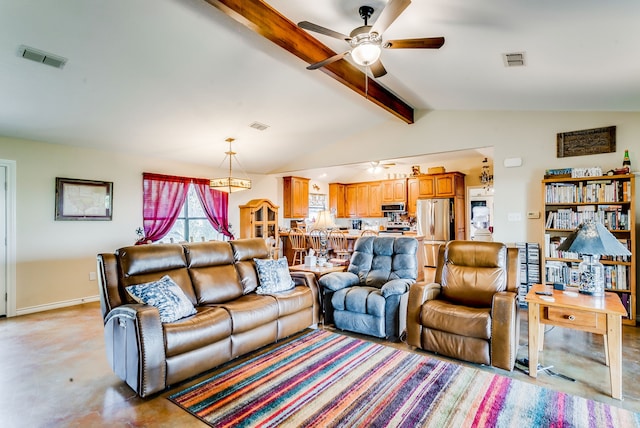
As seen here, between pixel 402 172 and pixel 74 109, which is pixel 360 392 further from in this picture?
pixel 402 172

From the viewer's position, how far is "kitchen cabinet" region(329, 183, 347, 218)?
30.6ft

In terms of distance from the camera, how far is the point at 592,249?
2.52m

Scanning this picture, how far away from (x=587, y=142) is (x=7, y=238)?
7507mm

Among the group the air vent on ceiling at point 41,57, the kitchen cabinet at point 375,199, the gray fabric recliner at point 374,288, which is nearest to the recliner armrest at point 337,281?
the gray fabric recliner at point 374,288

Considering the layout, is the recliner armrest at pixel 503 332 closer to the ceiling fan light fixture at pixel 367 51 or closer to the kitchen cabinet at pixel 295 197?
the ceiling fan light fixture at pixel 367 51

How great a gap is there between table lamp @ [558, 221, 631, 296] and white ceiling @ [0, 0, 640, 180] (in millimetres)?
1413

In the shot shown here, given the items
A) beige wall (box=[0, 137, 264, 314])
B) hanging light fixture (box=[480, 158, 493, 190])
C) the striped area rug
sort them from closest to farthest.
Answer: the striped area rug, beige wall (box=[0, 137, 264, 314]), hanging light fixture (box=[480, 158, 493, 190])

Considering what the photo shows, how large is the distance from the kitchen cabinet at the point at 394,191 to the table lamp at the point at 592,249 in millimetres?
5554

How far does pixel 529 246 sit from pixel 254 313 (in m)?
3.69

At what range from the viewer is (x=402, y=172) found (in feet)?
28.5

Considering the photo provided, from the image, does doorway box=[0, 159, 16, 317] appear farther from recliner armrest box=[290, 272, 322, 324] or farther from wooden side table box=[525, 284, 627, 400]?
wooden side table box=[525, 284, 627, 400]

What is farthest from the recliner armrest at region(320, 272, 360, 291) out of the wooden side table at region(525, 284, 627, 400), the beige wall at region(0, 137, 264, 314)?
the beige wall at region(0, 137, 264, 314)

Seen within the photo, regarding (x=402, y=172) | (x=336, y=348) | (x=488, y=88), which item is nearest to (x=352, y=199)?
(x=402, y=172)

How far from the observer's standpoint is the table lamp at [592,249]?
2.50 meters
